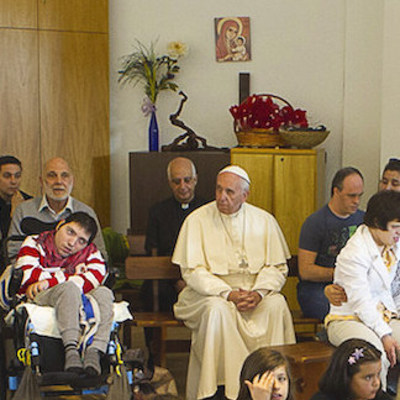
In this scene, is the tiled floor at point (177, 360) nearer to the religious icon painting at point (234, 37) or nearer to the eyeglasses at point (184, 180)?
the eyeglasses at point (184, 180)

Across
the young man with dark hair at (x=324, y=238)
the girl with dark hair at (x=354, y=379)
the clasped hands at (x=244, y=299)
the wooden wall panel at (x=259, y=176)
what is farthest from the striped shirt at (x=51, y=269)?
the wooden wall panel at (x=259, y=176)

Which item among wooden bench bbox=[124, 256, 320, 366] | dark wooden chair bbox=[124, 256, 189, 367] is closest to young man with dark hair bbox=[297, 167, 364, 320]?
wooden bench bbox=[124, 256, 320, 366]

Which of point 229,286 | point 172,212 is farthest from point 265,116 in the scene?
point 229,286

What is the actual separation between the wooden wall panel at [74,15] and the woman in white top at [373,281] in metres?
3.80

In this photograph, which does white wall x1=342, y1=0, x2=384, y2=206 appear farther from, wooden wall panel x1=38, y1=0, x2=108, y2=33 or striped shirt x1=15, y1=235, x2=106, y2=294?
striped shirt x1=15, y1=235, x2=106, y2=294

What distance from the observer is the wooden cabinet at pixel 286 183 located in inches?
255

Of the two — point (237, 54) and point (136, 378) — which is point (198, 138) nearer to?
point (237, 54)

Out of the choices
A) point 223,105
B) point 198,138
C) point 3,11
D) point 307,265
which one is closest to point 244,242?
point 307,265

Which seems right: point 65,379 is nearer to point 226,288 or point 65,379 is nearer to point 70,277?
point 70,277

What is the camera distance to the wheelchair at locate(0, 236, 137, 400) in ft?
13.5

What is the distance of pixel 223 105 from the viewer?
739cm

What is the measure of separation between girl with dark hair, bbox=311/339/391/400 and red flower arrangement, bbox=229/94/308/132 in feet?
11.0

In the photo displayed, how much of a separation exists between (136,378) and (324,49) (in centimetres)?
379

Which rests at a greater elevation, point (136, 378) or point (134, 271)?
point (134, 271)
